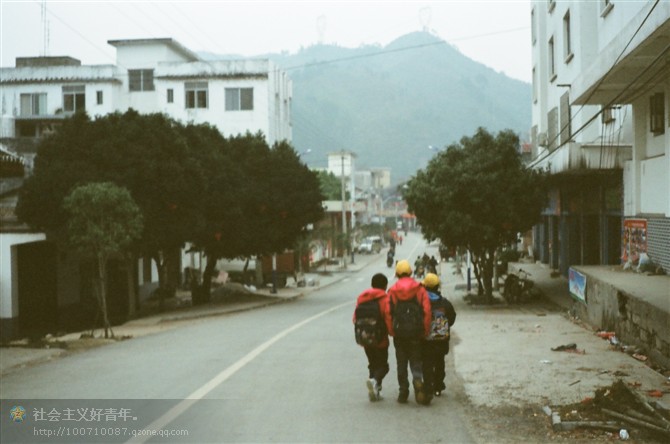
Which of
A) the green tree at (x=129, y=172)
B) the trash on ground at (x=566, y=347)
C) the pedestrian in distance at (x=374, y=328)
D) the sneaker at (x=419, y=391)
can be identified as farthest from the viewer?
the green tree at (x=129, y=172)

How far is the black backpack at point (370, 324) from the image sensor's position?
32.5 ft

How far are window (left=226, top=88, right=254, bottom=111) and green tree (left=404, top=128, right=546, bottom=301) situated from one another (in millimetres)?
33239

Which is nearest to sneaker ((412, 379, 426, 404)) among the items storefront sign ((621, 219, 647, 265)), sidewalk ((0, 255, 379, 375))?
sidewalk ((0, 255, 379, 375))

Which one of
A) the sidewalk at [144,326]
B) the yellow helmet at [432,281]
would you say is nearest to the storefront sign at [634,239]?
the yellow helmet at [432,281]

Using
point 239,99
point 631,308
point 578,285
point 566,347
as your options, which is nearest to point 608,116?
point 578,285

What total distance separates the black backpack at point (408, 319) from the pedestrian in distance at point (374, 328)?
0.18 m

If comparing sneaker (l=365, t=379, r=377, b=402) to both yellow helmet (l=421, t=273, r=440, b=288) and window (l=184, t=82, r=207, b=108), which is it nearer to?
yellow helmet (l=421, t=273, r=440, b=288)

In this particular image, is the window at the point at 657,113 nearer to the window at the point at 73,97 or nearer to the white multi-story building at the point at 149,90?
the white multi-story building at the point at 149,90

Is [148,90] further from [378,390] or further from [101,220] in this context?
[378,390]

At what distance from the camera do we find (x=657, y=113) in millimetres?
19562

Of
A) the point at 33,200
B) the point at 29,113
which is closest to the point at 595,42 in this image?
the point at 33,200

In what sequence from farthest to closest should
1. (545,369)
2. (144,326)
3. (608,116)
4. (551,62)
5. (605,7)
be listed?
(551,62)
(144,326)
(608,116)
(605,7)
(545,369)

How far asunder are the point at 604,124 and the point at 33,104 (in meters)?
48.5

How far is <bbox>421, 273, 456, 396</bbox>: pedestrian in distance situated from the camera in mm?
10078
